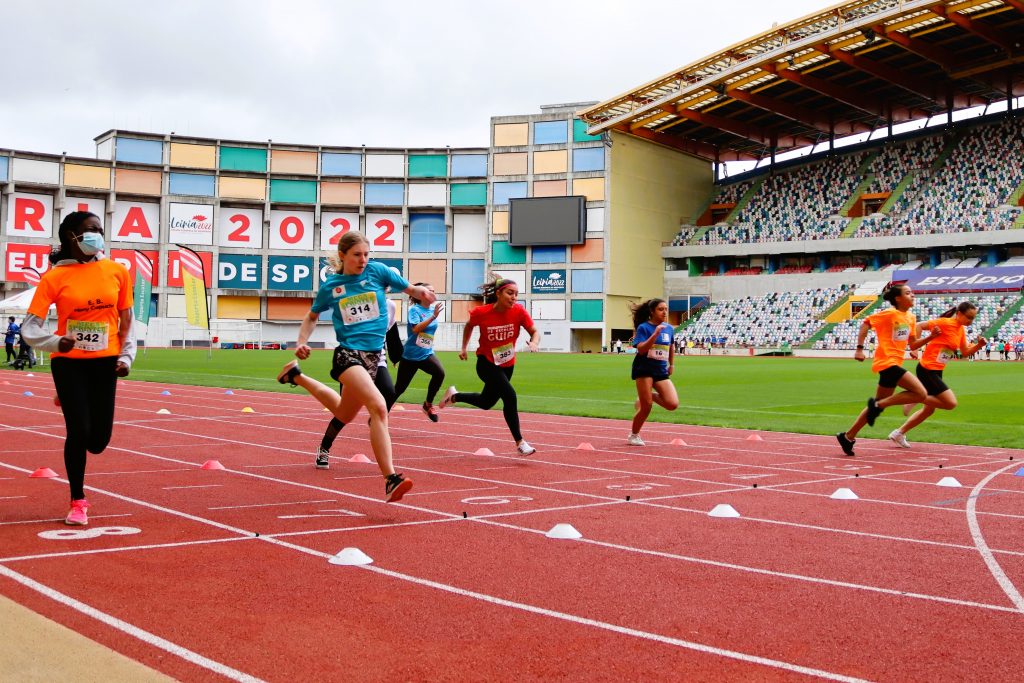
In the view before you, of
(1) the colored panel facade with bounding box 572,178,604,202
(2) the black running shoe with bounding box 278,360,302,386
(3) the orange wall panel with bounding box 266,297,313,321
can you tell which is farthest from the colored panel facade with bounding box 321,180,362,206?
(2) the black running shoe with bounding box 278,360,302,386

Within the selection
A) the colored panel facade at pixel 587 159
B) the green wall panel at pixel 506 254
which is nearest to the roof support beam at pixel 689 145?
the colored panel facade at pixel 587 159

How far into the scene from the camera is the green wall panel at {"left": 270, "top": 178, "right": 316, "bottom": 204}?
7988 centimetres

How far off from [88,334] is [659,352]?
312 inches

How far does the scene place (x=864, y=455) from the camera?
11.6 meters

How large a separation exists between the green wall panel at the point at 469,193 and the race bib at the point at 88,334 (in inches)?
2934

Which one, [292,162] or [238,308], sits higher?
[292,162]

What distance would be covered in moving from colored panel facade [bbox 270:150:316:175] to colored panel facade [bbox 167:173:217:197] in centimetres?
502

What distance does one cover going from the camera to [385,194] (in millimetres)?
81312

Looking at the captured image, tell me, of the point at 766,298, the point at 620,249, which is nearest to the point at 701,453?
the point at 766,298

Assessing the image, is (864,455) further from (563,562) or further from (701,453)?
(563,562)

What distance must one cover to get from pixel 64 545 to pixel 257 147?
7799 centimetres

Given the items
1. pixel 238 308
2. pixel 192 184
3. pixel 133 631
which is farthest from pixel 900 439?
pixel 192 184

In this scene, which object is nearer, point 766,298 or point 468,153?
point 766,298

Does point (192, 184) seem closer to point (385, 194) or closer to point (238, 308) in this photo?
point (238, 308)
